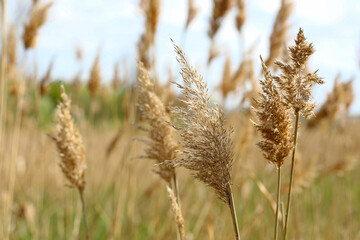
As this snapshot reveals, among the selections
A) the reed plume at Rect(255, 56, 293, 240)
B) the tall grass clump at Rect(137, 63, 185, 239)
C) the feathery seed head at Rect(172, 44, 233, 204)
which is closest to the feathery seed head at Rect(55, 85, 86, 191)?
the tall grass clump at Rect(137, 63, 185, 239)

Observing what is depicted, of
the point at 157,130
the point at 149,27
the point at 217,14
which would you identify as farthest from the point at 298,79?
the point at 217,14

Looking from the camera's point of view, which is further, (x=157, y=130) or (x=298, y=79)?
(x=157, y=130)

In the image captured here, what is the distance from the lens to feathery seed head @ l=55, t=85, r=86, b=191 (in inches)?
41.6

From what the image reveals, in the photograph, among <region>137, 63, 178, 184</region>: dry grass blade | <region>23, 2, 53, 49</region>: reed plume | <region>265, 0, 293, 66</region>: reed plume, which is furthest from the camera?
<region>265, 0, 293, 66</region>: reed plume

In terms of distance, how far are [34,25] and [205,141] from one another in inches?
48.0

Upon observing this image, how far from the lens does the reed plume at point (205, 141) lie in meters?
0.73

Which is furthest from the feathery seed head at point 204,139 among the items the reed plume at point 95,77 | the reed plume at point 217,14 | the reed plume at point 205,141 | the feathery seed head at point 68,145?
the reed plume at point 95,77

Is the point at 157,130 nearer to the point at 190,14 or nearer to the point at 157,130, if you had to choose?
the point at 157,130

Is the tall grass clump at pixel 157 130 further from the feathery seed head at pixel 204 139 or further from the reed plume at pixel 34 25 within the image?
the reed plume at pixel 34 25

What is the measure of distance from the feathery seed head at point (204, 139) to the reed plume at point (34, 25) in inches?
44.8

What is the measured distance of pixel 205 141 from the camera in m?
0.73

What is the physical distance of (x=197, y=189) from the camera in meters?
3.54

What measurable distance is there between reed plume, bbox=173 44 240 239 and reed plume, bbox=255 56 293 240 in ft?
0.22

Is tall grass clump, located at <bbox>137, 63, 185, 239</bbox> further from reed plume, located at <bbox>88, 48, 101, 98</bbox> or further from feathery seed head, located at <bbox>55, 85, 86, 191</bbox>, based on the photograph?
reed plume, located at <bbox>88, 48, 101, 98</bbox>
